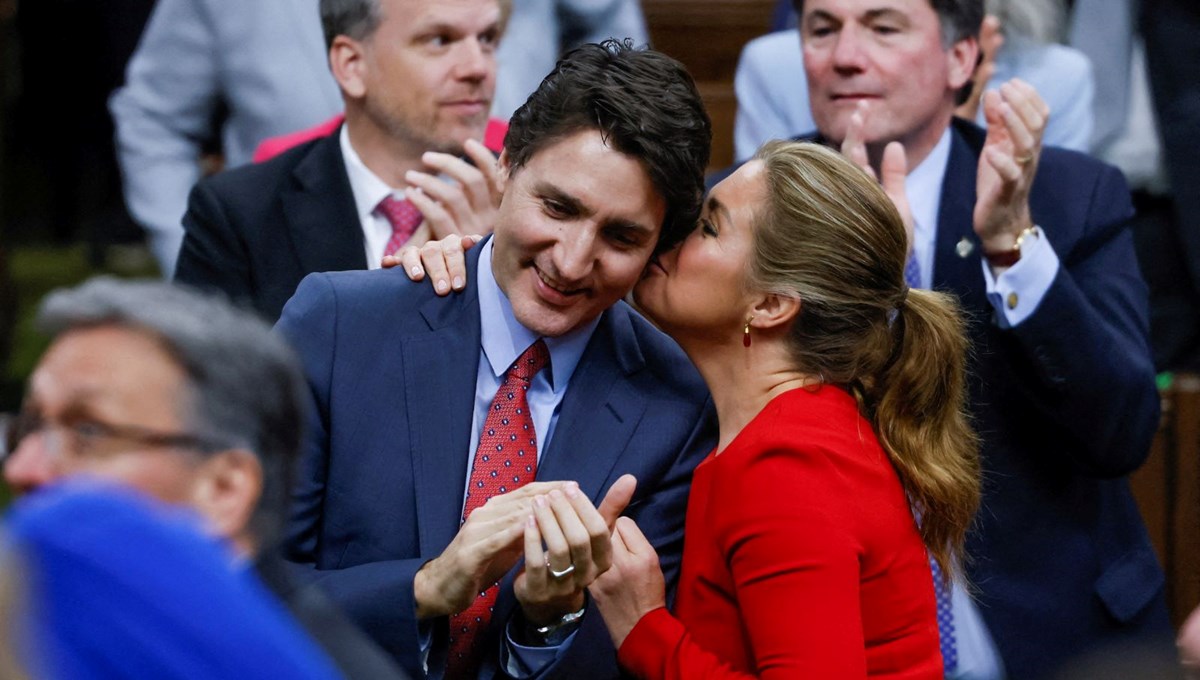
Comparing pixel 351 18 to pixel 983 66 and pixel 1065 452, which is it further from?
pixel 1065 452

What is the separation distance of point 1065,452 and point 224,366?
1.99 meters

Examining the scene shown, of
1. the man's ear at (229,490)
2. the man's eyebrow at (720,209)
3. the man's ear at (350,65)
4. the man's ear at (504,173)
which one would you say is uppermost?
the man's ear at (229,490)

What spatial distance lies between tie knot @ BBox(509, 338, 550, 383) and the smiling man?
2.29ft

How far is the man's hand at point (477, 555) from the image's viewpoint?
228cm

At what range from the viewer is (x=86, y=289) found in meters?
1.63

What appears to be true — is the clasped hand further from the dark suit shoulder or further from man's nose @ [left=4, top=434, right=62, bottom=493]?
man's nose @ [left=4, top=434, right=62, bottom=493]

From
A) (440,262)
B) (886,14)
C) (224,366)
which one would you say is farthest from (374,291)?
(886,14)

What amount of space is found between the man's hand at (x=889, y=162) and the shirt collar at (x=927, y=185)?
0.04 meters

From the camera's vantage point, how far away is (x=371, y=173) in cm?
348

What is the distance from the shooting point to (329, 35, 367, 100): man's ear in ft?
11.6

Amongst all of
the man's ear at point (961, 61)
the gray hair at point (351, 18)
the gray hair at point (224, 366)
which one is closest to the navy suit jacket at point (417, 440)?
the gray hair at point (224, 366)

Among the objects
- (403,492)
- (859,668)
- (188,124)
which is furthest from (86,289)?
(188,124)

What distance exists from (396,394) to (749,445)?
529 mm

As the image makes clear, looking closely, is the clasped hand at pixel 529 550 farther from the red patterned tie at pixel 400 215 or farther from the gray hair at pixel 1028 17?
the gray hair at pixel 1028 17
